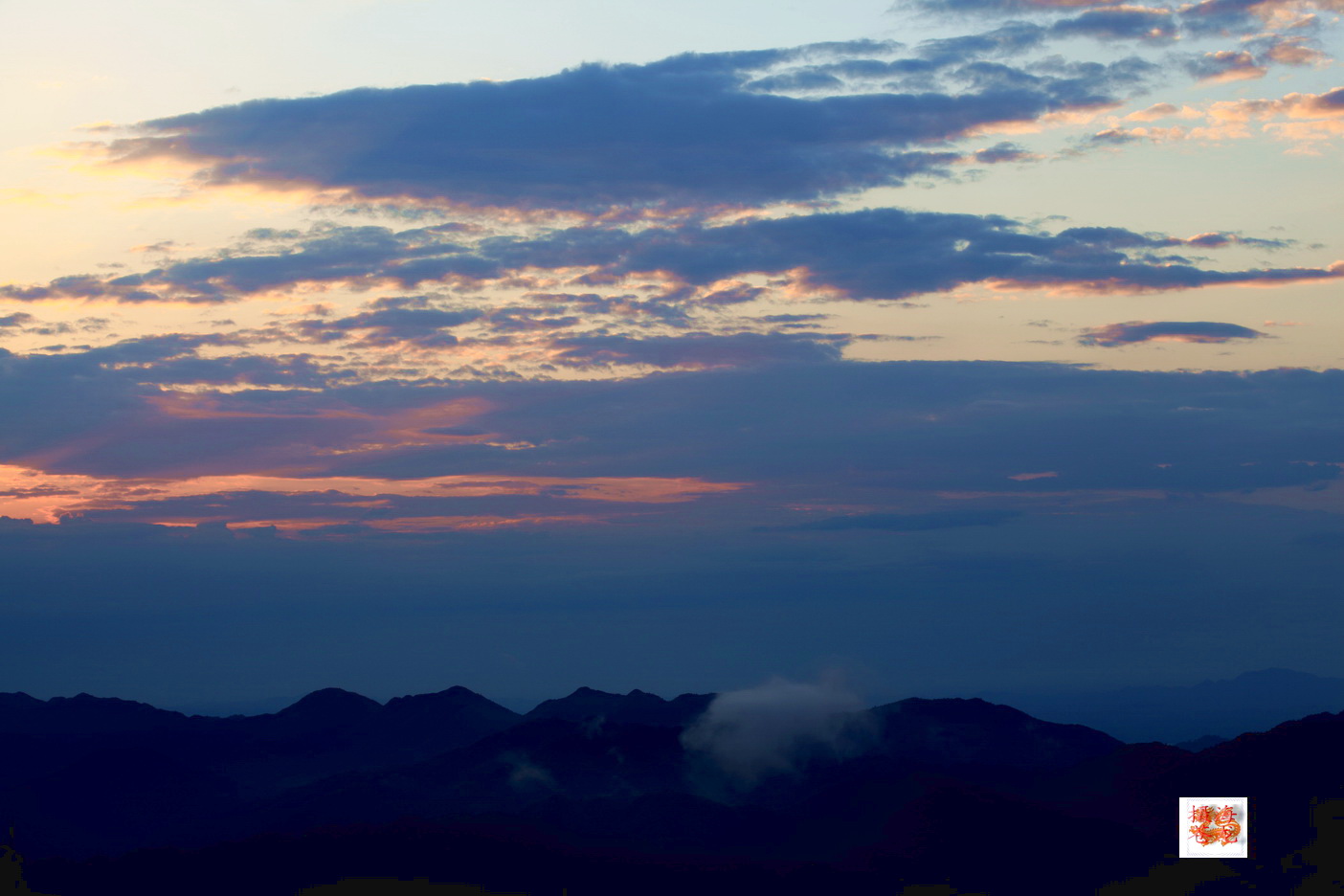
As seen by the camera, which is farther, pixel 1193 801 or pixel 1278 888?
pixel 1278 888

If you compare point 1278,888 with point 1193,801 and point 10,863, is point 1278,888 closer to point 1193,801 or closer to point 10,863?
point 1193,801

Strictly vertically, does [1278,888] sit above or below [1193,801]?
below

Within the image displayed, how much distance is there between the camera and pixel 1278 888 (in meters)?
197

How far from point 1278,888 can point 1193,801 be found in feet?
186

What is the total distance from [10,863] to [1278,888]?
17066 centimetres

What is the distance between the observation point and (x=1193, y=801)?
507ft

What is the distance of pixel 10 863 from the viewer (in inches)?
6053

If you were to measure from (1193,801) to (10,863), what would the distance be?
135 meters

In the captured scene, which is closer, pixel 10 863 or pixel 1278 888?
pixel 10 863

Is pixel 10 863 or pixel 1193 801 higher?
pixel 1193 801

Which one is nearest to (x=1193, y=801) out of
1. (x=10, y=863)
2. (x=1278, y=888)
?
(x=1278, y=888)
